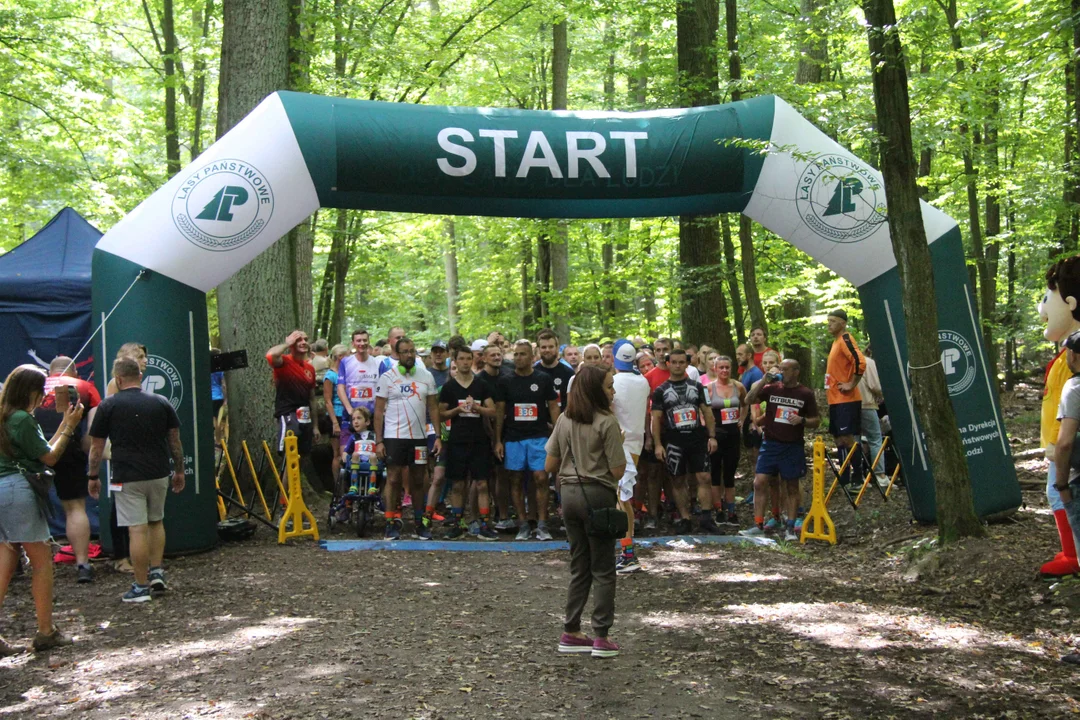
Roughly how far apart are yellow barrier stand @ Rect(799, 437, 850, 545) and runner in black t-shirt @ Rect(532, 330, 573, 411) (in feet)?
8.75

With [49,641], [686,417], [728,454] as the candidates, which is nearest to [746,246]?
[728,454]

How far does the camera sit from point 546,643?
6.14 m

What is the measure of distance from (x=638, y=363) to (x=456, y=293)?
20.0 m

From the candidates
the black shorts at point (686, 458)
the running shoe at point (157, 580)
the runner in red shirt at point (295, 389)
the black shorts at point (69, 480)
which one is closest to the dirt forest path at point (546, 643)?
the running shoe at point (157, 580)

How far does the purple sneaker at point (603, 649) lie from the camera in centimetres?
577

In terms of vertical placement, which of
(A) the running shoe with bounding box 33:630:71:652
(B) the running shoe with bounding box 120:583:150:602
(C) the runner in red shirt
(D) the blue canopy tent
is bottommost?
(A) the running shoe with bounding box 33:630:71:652

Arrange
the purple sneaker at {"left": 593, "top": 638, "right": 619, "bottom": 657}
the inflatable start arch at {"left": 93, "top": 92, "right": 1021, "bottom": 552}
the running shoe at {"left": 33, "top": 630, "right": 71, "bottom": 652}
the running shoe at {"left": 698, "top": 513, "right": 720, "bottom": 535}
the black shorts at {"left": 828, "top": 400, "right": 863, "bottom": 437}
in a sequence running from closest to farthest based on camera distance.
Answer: the purple sneaker at {"left": 593, "top": 638, "right": 619, "bottom": 657}, the running shoe at {"left": 33, "top": 630, "right": 71, "bottom": 652}, the inflatable start arch at {"left": 93, "top": 92, "right": 1021, "bottom": 552}, the running shoe at {"left": 698, "top": 513, "right": 720, "bottom": 535}, the black shorts at {"left": 828, "top": 400, "right": 863, "bottom": 437}

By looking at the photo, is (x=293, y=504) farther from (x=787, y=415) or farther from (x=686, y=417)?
(x=787, y=415)

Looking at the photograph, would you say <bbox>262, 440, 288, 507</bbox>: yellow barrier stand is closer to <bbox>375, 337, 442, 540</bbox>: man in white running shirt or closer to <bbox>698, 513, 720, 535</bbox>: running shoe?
<bbox>375, 337, 442, 540</bbox>: man in white running shirt

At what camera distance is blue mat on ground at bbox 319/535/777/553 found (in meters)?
9.67

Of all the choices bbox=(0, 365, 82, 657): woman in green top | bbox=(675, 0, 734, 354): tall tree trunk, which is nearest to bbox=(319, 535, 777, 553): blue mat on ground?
bbox=(0, 365, 82, 657): woman in green top

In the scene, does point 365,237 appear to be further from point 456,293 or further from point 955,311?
point 955,311

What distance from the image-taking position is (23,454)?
6117 mm

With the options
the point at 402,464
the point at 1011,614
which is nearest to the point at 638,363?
the point at 402,464
